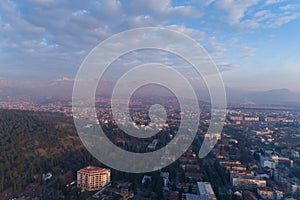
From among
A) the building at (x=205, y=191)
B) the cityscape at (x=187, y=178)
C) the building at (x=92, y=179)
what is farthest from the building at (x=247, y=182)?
the building at (x=92, y=179)

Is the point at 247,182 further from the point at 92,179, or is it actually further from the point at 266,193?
the point at 92,179

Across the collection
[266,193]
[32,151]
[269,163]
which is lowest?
[266,193]

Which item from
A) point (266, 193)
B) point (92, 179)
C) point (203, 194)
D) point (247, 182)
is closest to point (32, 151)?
point (92, 179)

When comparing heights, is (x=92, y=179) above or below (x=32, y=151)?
below

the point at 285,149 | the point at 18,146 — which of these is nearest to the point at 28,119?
the point at 18,146

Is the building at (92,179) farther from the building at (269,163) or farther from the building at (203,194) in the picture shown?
the building at (269,163)

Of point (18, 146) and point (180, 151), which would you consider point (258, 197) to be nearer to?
point (180, 151)

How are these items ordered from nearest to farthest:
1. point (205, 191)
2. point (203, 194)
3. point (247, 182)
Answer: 1. point (203, 194)
2. point (205, 191)
3. point (247, 182)

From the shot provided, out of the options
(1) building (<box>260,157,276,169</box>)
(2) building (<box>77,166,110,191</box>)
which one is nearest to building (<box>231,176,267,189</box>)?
(1) building (<box>260,157,276,169</box>)
